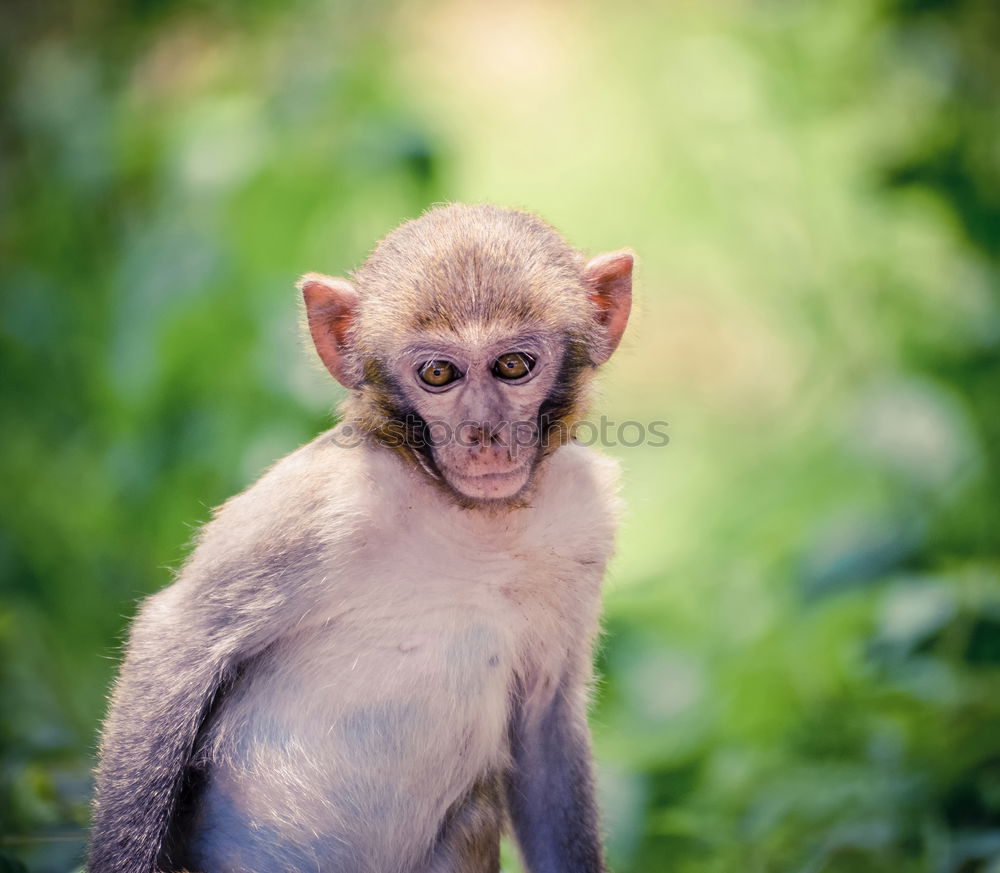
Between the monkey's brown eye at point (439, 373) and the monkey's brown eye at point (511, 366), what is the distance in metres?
0.11

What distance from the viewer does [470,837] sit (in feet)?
11.9

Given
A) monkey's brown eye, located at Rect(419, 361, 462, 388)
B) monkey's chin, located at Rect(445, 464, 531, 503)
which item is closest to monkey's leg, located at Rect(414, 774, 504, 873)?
monkey's chin, located at Rect(445, 464, 531, 503)

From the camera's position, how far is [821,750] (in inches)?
208

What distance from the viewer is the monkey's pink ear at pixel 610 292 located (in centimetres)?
373

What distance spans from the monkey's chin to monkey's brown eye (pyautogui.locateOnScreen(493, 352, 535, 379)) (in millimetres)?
259

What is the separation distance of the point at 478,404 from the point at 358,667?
81cm

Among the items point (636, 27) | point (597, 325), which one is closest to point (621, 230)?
point (636, 27)

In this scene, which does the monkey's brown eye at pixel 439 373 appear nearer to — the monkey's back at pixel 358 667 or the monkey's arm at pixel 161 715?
the monkey's back at pixel 358 667

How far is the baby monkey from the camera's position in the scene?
11.0ft

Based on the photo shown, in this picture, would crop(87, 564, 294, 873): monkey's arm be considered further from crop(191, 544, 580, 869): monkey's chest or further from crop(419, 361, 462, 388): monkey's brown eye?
crop(419, 361, 462, 388): monkey's brown eye

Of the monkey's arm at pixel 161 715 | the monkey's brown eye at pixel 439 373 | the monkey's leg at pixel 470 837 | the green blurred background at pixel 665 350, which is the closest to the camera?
the monkey's arm at pixel 161 715

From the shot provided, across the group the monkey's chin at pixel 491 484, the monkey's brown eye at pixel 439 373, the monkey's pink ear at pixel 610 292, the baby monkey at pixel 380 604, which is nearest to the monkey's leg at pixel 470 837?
the baby monkey at pixel 380 604

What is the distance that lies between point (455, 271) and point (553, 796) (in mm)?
1682

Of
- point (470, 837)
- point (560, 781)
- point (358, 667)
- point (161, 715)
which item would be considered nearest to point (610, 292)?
point (358, 667)
